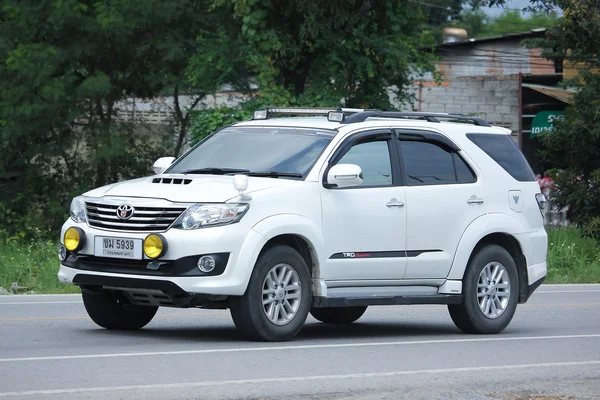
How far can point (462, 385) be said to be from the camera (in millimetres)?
7863

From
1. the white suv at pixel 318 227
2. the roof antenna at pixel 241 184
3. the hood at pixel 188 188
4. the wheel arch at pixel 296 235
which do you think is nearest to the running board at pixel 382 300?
the white suv at pixel 318 227

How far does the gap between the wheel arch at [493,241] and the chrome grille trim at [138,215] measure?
290 centimetres

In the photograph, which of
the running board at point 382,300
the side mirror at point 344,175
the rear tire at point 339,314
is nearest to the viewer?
the side mirror at point 344,175

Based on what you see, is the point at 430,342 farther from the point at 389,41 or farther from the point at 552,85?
the point at 552,85

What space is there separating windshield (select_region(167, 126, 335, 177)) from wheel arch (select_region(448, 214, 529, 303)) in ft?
5.44

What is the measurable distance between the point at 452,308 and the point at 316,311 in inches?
53.5

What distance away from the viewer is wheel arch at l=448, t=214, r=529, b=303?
1098cm

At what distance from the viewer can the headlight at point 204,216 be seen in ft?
30.1

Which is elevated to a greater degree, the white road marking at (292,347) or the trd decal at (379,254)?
the trd decal at (379,254)

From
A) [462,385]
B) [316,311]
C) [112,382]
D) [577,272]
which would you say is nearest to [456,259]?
[316,311]

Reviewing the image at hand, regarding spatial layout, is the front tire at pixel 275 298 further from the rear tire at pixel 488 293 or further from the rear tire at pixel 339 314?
the rear tire at pixel 339 314

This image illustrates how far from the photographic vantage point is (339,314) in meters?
12.0

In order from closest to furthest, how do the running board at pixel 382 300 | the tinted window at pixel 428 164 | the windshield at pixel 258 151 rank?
the running board at pixel 382 300 < the windshield at pixel 258 151 < the tinted window at pixel 428 164

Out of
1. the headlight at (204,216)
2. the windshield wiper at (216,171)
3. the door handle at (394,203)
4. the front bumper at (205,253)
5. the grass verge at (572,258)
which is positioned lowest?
the grass verge at (572,258)
